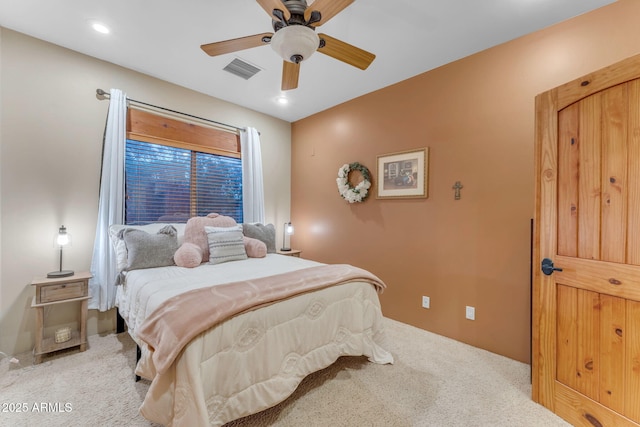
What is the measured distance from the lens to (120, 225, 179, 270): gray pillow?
2348 mm

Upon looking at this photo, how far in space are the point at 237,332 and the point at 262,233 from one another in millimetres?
1879

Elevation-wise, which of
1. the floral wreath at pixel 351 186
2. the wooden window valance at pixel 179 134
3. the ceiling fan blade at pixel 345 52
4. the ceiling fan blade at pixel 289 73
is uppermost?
the ceiling fan blade at pixel 345 52

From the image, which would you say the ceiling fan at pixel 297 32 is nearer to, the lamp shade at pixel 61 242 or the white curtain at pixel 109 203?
the white curtain at pixel 109 203

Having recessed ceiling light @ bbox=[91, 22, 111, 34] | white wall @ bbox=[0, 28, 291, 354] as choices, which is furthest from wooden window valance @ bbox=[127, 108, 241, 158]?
recessed ceiling light @ bbox=[91, 22, 111, 34]

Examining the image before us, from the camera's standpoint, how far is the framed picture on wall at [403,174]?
2.91 meters

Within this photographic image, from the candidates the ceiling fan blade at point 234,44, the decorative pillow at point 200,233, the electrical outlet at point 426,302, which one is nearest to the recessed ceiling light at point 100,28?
the ceiling fan blade at point 234,44

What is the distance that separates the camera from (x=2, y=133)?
2.27m

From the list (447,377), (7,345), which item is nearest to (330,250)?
(447,377)

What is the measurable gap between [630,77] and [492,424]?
209cm

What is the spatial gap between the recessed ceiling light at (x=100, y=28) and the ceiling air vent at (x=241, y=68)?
1.00 metres

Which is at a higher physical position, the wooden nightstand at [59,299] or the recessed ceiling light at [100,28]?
the recessed ceiling light at [100,28]

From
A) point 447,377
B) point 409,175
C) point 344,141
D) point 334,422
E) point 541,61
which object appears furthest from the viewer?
point 344,141

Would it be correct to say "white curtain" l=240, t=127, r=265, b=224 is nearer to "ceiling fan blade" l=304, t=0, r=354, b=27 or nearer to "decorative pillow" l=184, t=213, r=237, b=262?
"decorative pillow" l=184, t=213, r=237, b=262

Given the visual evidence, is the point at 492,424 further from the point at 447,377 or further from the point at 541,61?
the point at 541,61
